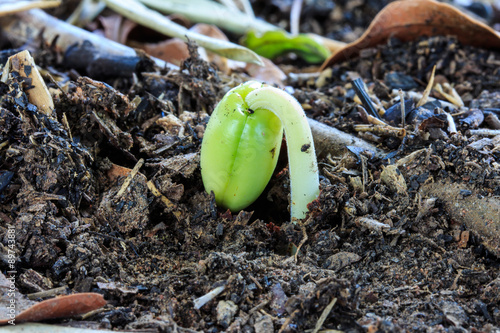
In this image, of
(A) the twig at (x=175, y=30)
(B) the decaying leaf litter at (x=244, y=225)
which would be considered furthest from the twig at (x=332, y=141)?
(A) the twig at (x=175, y=30)

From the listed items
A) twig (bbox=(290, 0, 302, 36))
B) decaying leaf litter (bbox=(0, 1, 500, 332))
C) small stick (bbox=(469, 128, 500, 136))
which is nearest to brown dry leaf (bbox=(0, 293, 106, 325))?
decaying leaf litter (bbox=(0, 1, 500, 332))

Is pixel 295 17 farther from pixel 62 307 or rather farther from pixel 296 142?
pixel 62 307

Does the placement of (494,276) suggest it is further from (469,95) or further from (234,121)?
(469,95)

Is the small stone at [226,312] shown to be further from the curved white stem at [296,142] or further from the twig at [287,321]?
the curved white stem at [296,142]

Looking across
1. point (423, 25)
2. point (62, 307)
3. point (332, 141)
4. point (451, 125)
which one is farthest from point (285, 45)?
point (62, 307)

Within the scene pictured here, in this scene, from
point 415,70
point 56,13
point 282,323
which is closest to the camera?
point 282,323

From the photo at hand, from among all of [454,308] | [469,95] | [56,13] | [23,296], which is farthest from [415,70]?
[56,13]
